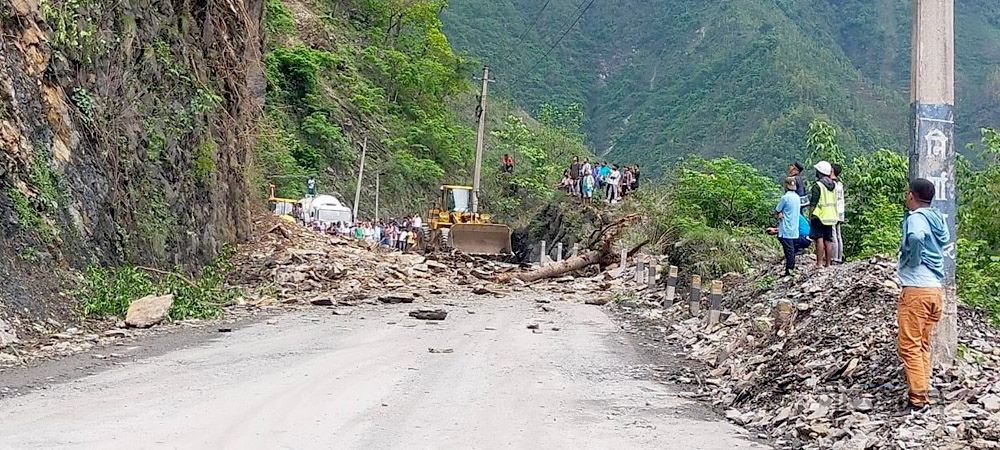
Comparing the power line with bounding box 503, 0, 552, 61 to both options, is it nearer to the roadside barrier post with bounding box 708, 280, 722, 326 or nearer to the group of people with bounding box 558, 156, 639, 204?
the group of people with bounding box 558, 156, 639, 204

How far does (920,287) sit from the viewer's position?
6.82m

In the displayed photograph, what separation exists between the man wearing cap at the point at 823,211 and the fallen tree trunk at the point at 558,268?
12.2m

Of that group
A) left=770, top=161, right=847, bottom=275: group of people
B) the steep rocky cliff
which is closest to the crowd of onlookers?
the steep rocky cliff

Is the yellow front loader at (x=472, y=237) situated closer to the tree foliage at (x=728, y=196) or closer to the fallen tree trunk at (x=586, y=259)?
the fallen tree trunk at (x=586, y=259)

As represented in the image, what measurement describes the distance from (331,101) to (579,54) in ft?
194

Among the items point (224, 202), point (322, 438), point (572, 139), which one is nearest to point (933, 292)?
point (322, 438)

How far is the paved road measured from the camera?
22.2 ft

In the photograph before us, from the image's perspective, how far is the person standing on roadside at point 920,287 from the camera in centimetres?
681

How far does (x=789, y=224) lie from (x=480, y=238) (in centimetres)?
1919

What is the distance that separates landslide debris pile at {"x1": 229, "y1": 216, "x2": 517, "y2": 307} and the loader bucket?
3.97m

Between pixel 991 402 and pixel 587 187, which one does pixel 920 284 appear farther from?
pixel 587 187

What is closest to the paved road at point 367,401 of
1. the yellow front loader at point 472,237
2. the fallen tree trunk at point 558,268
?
the fallen tree trunk at point 558,268

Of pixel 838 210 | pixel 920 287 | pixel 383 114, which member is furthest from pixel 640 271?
pixel 383 114

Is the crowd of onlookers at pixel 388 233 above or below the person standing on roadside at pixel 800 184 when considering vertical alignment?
below
